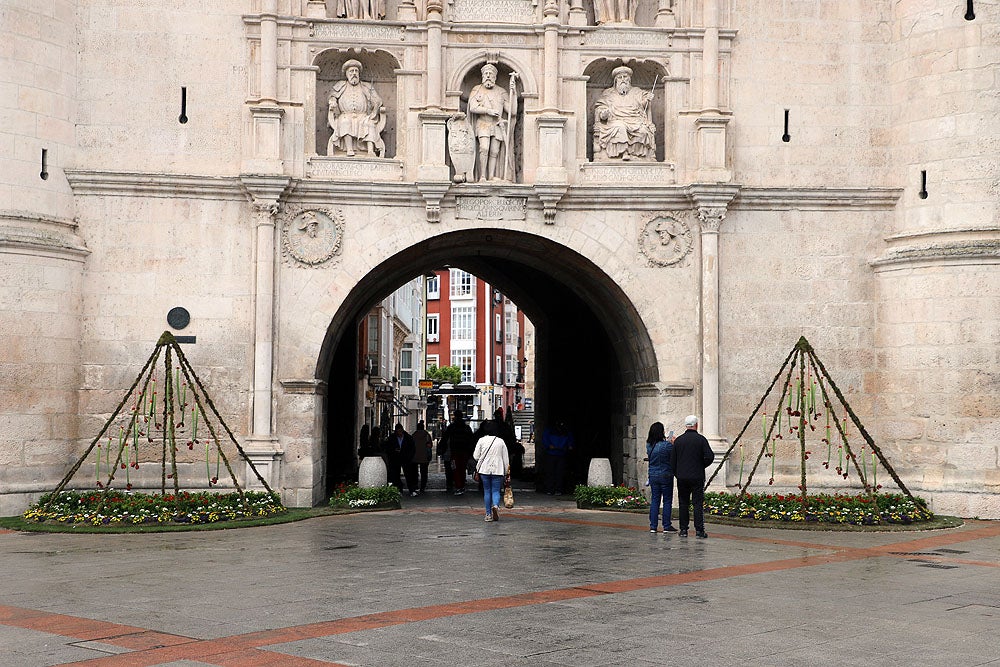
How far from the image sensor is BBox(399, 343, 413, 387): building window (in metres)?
74.3

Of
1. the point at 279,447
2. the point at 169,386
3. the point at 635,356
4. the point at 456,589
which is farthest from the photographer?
the point at 635,356

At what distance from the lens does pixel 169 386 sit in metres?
19.0

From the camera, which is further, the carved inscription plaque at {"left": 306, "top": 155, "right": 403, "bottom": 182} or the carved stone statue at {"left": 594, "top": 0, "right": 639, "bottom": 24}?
the carved stone statue at {"left": 594, "top": 0, "right": 639, "bottom": 24}

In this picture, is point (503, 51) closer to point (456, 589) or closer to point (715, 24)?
point (715, 24)

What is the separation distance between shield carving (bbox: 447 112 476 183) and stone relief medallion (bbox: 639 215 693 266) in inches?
129

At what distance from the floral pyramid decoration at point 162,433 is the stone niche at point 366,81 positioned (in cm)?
466

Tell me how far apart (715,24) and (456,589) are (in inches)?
521

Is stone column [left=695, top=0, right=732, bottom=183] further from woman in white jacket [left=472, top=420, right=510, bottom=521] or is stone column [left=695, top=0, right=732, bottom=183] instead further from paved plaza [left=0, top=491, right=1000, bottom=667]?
paved plaza [left=0, top=491, right=1000, bottom=667]

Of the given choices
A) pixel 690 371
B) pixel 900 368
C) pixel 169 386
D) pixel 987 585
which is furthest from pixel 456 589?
pixel 900 368

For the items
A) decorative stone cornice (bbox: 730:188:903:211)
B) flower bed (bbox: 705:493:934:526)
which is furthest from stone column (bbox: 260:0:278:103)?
flower bed (bbox: 705:493:934:526)

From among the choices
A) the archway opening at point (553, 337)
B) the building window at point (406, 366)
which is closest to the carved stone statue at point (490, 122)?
the archway opening at point (553, 337)

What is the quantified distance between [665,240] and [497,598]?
452 inches

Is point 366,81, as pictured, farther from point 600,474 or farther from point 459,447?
point 459,447

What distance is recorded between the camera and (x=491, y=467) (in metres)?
18.7
